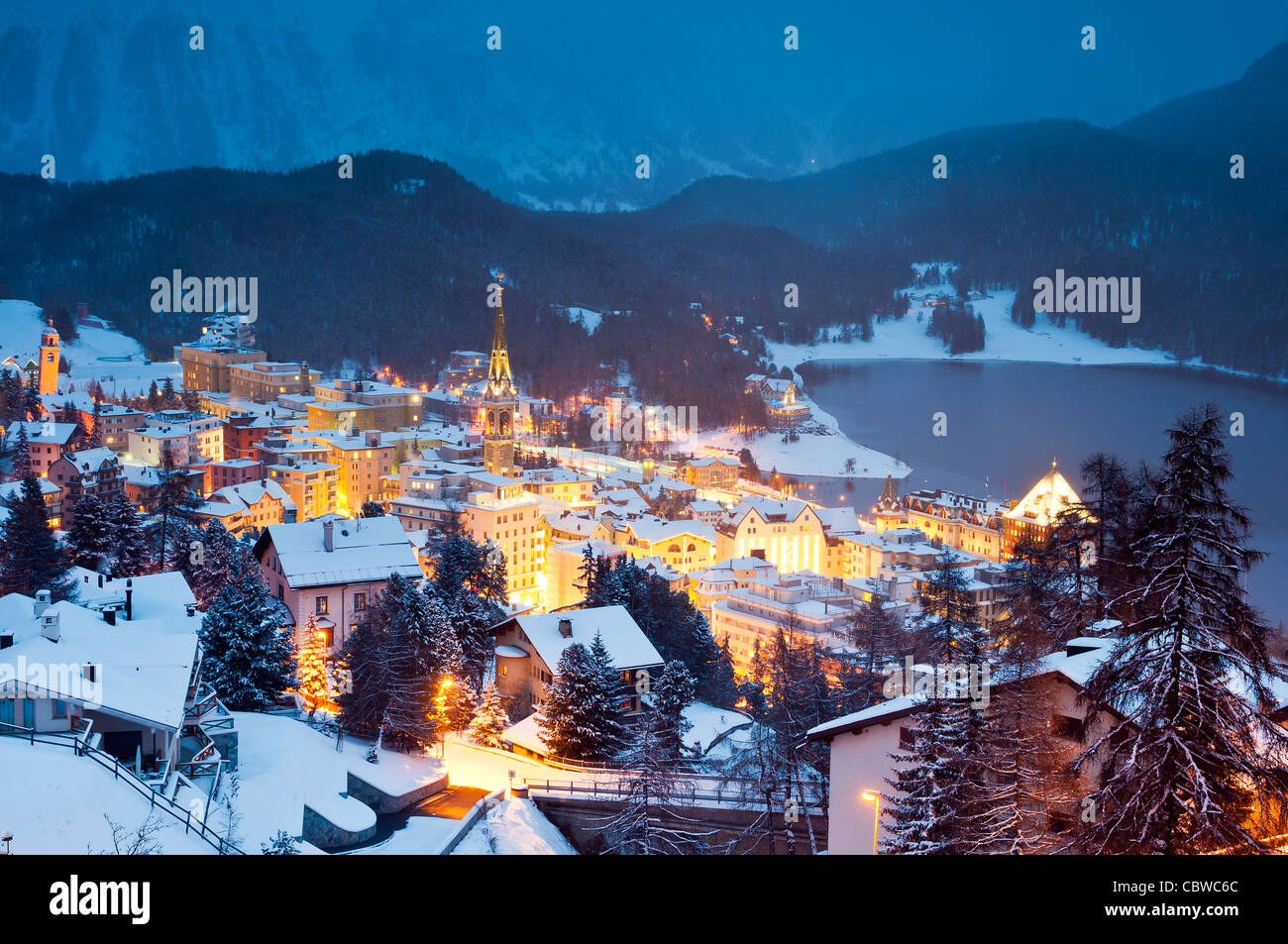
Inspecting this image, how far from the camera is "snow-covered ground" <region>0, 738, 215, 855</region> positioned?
185 inches

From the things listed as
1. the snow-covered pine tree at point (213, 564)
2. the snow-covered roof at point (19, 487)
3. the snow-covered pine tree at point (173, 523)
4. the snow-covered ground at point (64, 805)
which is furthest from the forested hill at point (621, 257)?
the snow-covered ground at point (64, 805)

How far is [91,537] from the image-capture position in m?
16.6

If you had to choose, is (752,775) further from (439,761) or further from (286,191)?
(286,191)

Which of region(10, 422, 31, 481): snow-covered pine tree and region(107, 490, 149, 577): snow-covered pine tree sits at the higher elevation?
region(10, 422, 31, 481): snow-covered pine tree

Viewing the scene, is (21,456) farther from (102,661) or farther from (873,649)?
(873,649)

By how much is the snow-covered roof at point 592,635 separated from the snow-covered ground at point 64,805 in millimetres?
6771

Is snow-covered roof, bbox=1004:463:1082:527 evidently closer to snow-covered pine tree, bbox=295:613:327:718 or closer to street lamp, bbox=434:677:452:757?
snow-covered pine tree, bbox=295:613:327:718

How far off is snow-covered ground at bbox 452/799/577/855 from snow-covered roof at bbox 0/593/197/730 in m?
2.15

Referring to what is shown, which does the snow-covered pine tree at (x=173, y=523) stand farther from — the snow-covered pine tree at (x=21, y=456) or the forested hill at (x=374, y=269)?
the forested hill at (x=374, y=269)

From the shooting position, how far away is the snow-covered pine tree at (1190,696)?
4035mm

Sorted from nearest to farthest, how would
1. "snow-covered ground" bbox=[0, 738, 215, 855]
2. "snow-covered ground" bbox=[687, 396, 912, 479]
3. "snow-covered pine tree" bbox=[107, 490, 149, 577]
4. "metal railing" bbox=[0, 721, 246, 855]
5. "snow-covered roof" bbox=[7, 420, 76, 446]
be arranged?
"snow-covered ground" bbox=[0, 738, 215, 855]
"metal railing" bbox=[0, 721, 246, 855]
"snow-covered pine tree" bbox=[107, 490, 149, 577]
"snow-covered roof" bbox=[7, 420, 76, 446]
"snow-covered ground" bbox=[687, 396, 912, 479]

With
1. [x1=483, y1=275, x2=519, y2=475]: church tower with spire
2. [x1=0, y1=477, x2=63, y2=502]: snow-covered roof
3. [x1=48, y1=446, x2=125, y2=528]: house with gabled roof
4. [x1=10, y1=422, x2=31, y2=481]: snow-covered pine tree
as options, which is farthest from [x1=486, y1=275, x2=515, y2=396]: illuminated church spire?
[x1=0, y1=477, x2=63, y2=502]: snow-covered roof

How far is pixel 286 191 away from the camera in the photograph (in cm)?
7819

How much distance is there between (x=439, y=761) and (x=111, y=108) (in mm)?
53421
